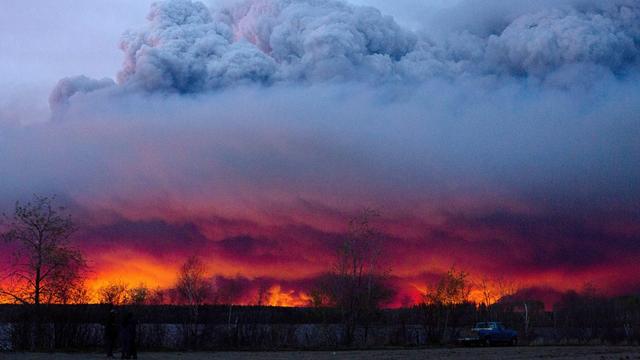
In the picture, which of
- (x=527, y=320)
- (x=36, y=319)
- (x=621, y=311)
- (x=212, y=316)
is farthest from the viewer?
(x=621, y=311)

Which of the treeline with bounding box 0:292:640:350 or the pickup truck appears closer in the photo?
the treeline with bounding box 0:292:640:350

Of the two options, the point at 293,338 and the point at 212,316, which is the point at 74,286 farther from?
the point at 293,338

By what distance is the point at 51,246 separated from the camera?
4188 centimetres

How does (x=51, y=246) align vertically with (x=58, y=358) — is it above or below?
above

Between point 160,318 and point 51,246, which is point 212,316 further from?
point 51,246

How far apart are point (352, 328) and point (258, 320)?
663cm

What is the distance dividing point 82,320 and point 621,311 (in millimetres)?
58262

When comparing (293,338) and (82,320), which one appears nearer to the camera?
(82,320)

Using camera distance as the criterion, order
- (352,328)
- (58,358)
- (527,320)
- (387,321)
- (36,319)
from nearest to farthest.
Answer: (58,358)
(36,319)
(352,328)
(387,321)
(527,320)

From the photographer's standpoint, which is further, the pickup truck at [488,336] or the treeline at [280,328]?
the pickup truck at [488,336]

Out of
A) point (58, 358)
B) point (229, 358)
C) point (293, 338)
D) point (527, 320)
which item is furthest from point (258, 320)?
point (527, 320)

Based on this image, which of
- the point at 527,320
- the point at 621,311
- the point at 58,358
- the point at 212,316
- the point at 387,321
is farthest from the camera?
the point at 621,311

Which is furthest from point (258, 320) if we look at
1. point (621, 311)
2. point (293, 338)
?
point (621, 311)

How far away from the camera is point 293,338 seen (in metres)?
48.2
